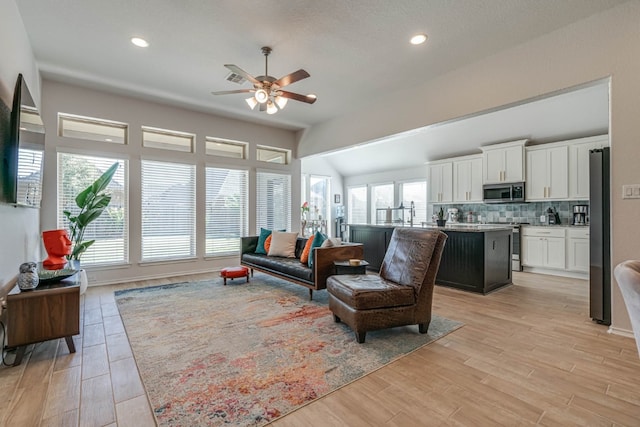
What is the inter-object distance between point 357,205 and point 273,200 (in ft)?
12.9

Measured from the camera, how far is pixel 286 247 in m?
4.80

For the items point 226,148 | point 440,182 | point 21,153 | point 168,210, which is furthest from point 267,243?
point 440,182

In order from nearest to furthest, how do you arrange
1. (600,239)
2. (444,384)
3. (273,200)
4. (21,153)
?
(444,384), (21,153), (600,239), (273,200)

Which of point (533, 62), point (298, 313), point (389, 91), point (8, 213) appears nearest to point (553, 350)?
point (298, 313)

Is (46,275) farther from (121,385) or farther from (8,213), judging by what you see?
(121,385)

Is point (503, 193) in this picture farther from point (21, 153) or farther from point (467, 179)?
point (21, 153)

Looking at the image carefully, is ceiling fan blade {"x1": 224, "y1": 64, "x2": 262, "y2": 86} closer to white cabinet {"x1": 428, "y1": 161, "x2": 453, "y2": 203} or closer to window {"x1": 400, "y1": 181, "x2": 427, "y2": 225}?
white cabinet {"x1": 428, "y1": 161, "x2": 453, "y2": 203}

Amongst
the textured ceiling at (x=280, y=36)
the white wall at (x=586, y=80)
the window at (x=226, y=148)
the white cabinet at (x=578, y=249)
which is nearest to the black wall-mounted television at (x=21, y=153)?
the textured ceiling at (x=280, y=36)

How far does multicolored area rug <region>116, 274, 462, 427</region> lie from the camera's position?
1.79 meters

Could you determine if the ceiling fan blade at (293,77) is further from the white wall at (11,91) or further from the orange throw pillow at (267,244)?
the orange throw pillow at (267,244)

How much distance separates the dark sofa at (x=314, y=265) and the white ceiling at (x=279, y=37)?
2.39m

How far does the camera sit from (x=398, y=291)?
107 inches

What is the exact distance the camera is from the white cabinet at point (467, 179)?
6.61m

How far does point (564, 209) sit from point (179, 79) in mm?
7110
